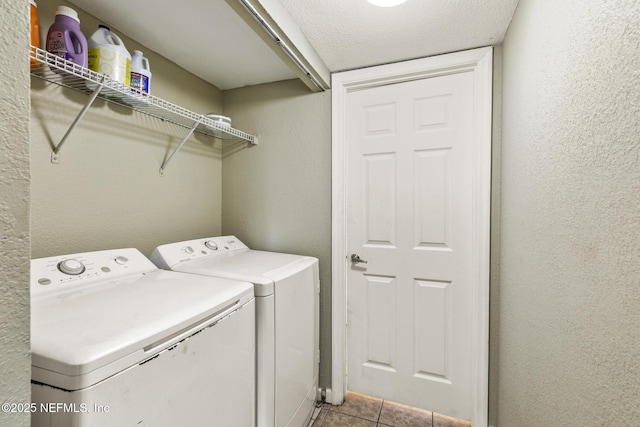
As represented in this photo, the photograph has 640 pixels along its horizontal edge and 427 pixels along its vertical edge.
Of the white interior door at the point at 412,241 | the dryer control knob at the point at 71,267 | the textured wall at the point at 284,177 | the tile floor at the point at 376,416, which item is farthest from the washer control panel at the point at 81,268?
the tile floor at the point at 376,416

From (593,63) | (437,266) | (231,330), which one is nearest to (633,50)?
(593,63)

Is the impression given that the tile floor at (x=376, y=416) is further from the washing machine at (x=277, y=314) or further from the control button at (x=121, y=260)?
the control button at (x=121, y=260)

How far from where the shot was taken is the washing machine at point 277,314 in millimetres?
1254

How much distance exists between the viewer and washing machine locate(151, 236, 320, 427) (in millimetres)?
1254

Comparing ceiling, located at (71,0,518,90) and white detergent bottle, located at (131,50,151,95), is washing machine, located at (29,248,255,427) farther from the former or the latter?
ceiling, located at (71,0,518,90)

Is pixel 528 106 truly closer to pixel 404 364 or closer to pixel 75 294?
pixel 404 364

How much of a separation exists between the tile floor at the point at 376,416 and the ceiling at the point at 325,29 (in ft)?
7.38

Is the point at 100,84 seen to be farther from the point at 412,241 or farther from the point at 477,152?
the point at 477,152

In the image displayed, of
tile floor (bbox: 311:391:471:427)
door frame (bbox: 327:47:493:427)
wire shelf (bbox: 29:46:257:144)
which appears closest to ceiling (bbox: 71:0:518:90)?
door frame (bbox: 327:47:493:427)

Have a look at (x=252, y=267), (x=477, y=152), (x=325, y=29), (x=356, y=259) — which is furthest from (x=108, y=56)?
(x=477, y=152)

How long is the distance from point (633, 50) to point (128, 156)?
192 cm

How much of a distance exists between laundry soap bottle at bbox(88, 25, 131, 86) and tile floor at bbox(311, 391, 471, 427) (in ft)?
7.09

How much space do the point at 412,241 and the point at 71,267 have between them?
1720mm

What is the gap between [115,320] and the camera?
80 cm
